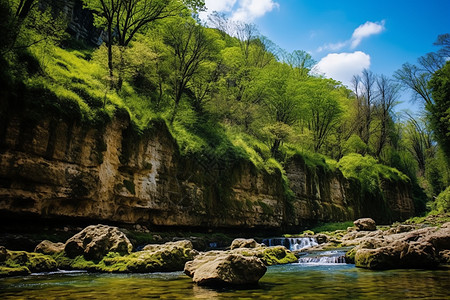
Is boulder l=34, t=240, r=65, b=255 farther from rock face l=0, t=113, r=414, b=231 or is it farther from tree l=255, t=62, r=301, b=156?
tree l=255, t=62, r=301, b=156

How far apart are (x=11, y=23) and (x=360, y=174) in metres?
40.0

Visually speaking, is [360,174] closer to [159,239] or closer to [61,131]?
[159,239]

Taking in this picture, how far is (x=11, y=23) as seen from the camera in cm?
1378

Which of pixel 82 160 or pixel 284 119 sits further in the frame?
pixel 284 119

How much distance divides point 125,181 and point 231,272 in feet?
38.3

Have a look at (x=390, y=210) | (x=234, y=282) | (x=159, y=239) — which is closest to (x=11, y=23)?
(x=159, y=239)

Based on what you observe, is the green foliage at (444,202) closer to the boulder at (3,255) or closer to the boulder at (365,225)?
the boulder at (365,225)

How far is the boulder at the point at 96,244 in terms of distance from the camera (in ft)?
34.9

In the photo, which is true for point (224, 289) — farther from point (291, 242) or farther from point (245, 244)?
point (291, 242)

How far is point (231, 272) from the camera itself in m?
6.87

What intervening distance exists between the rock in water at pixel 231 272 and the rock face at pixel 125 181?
897 cm

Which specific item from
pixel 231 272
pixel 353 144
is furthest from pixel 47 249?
pixel 353 144

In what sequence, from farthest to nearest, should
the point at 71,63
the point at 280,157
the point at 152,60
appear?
the point at 280,157, the point at 152,60, the point at 71,63

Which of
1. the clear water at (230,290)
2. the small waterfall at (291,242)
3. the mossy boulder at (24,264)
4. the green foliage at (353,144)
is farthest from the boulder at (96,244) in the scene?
the green foliage at (353,144)
